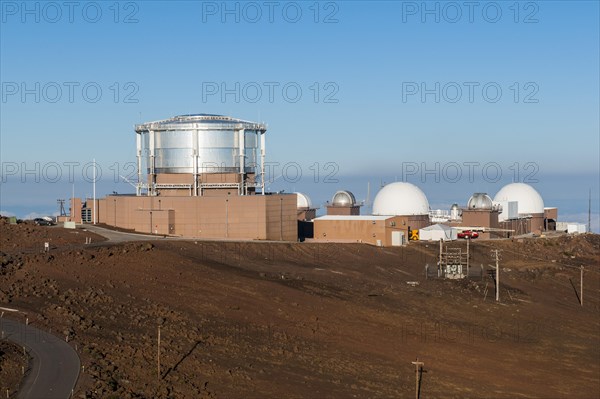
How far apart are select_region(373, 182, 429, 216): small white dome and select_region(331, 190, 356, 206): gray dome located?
14.3 feet

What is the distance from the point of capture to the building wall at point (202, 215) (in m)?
68.8

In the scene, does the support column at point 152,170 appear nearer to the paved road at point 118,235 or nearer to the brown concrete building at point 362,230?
the paved road at point 118,235

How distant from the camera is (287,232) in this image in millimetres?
74000

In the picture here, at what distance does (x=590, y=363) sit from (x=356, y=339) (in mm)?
12805

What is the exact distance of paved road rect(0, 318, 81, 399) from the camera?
27.5m

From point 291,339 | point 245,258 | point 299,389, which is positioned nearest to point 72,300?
point 291,339

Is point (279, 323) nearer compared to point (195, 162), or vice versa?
point (279, 323)

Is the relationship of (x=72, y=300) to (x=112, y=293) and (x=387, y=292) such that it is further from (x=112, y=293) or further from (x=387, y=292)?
(x=387, y=292)

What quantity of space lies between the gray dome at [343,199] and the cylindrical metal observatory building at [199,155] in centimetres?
3156

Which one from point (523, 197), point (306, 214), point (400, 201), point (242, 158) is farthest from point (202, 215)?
point (523, 197)

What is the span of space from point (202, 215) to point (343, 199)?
1504 inches

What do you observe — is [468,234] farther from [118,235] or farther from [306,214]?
[118,235]

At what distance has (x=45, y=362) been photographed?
3055 centimetres

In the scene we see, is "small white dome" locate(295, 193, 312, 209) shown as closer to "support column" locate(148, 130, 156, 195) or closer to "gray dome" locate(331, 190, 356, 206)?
"gray dome" locate(331, 190, 356, 206)
